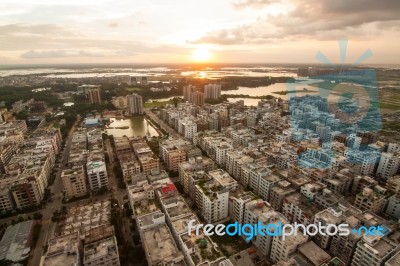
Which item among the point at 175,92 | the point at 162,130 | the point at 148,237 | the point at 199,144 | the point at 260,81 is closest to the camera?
the point at 148,237

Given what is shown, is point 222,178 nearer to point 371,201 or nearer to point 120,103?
point 371,201

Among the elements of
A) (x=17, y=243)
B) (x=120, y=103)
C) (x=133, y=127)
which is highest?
(x=120, y=103)

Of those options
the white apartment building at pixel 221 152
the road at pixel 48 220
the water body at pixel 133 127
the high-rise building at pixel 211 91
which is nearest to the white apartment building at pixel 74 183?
the road at pixel 48 220

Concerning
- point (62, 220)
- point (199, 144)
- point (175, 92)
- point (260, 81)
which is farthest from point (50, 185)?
point (260, 81)

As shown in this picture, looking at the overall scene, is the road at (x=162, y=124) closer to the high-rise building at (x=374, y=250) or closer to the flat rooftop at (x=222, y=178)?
the flat rooftop at (x=222, y=178)

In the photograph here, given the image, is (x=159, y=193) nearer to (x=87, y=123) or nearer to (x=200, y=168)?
(x=200, y=168)

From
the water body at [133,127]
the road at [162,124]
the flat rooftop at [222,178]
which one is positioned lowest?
the water body at [133,127]

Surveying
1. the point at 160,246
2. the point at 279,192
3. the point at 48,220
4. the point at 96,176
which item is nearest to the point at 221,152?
the point at 279,192
